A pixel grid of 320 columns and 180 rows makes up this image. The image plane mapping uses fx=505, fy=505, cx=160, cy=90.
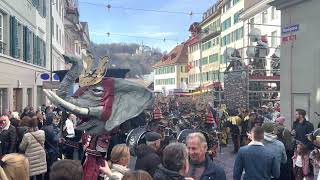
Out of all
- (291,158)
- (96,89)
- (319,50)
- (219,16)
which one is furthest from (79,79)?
(219,16)

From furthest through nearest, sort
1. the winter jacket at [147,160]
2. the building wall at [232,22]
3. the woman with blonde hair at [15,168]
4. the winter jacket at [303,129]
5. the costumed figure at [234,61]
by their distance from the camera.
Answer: the building wall at [232,22], the costumed figure at [234,61], the winter jacket at [303,129], the winter jacket at [147,160], the woman with blonde hair at [15,168]

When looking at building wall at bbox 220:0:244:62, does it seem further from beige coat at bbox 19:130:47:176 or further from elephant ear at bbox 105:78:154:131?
beige coat at bbox 19:130:47:176

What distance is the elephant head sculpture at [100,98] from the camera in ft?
28.7

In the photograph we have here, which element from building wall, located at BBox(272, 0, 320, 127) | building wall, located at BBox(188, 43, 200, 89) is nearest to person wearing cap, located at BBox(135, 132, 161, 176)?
building wall, located at BBox(272, 0, 320, 127)

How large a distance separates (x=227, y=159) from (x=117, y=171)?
10.2 meters

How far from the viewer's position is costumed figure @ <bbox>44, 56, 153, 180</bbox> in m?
8.54

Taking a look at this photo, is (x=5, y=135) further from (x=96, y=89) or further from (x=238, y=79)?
(x=238, y=79)

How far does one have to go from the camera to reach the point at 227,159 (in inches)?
593

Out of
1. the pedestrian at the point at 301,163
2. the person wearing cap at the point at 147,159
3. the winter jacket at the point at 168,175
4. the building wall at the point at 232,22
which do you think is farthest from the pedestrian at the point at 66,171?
the building wall at the point at 232,22

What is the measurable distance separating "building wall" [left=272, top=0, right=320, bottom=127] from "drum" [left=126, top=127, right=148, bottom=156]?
6440mm

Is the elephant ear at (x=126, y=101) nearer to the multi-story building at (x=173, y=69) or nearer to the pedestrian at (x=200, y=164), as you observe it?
the pedestrian at (x=200, y=164)

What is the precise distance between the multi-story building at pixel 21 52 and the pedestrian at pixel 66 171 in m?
14.4

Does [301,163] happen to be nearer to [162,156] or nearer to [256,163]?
[256,163]

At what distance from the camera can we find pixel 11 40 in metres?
19.5
